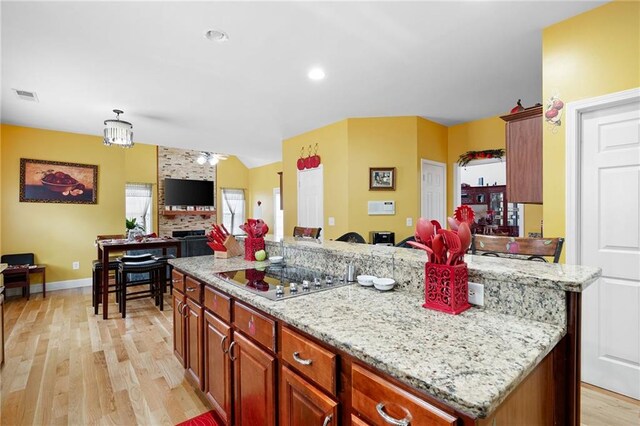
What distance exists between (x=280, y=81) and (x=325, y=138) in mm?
1691

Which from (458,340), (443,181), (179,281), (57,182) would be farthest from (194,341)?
(57,182)

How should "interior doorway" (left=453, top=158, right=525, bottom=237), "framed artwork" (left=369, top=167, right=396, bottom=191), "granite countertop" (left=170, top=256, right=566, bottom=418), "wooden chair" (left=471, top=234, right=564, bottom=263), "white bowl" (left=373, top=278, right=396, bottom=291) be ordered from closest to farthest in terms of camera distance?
"granite countertop" (left=170, top=256, right=566, bottom=418)
"white bowl" (left=373, top=278, right=396, bottom=291)
"wooden chair" (left=471, top=234, right=564, bottom=263)
"framed artwork" (left=369, top=167, right=396, bottom=191)
"interior doorway" (left=453, top=158, right=525, bottom=237)

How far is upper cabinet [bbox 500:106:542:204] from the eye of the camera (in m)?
2.48

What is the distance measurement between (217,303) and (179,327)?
796 millimetres

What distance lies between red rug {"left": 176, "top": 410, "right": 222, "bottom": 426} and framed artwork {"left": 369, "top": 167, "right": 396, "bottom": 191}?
128 inches

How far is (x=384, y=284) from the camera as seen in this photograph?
4.79 feet

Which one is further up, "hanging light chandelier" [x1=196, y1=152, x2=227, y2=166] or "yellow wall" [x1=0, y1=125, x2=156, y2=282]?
"hanging light chandelier" [x1=196, y1=152, x2=227, y2=166]

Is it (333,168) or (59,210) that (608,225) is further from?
(59,210)

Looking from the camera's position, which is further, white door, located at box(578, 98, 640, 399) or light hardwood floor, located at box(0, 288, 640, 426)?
white door, located at box(578, 98, 640, 399)

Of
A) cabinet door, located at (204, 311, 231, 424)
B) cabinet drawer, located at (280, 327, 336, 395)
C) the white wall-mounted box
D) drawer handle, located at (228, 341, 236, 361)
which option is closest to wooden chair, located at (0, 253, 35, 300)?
cabinet door, located at (204, 311, 231, 424)

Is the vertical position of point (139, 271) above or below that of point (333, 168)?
below

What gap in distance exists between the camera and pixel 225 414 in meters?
1.64

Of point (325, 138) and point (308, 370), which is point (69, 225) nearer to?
point (325, 138)

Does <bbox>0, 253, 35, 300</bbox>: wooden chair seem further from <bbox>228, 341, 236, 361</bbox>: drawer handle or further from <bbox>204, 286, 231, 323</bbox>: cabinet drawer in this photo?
<bbox>228, 341, 236, 361</bbox>: drawer handle
